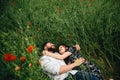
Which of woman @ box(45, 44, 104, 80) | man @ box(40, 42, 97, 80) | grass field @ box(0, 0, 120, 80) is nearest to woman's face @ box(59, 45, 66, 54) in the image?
woman @ box(45, 44, 104, 80)

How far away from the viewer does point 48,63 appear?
3.73 m

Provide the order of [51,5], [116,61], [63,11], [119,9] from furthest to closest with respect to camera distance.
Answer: [51,5] < [63,11] < [119,9] < [116,61]

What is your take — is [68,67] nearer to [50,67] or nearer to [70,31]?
[50,67]

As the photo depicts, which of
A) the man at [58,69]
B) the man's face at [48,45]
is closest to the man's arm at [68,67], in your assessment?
the man at [58,69]

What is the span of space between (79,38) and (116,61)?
1.71 feet

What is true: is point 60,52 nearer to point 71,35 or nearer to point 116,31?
point 71,35

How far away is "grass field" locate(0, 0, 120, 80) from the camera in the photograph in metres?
3.56

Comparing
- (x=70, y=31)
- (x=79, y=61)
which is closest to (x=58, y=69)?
(x=79, y=61)

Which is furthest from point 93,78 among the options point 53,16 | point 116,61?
point 53,16

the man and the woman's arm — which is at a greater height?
the woman's arm

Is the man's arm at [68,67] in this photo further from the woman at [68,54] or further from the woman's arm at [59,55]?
the woman's arm at [59,55]

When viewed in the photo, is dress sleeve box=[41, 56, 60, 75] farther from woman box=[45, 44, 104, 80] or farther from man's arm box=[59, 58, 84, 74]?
woman box=[45, 44, 104, 80]

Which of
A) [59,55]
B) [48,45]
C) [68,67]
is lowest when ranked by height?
[68,67]

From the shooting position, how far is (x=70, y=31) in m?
4.04
